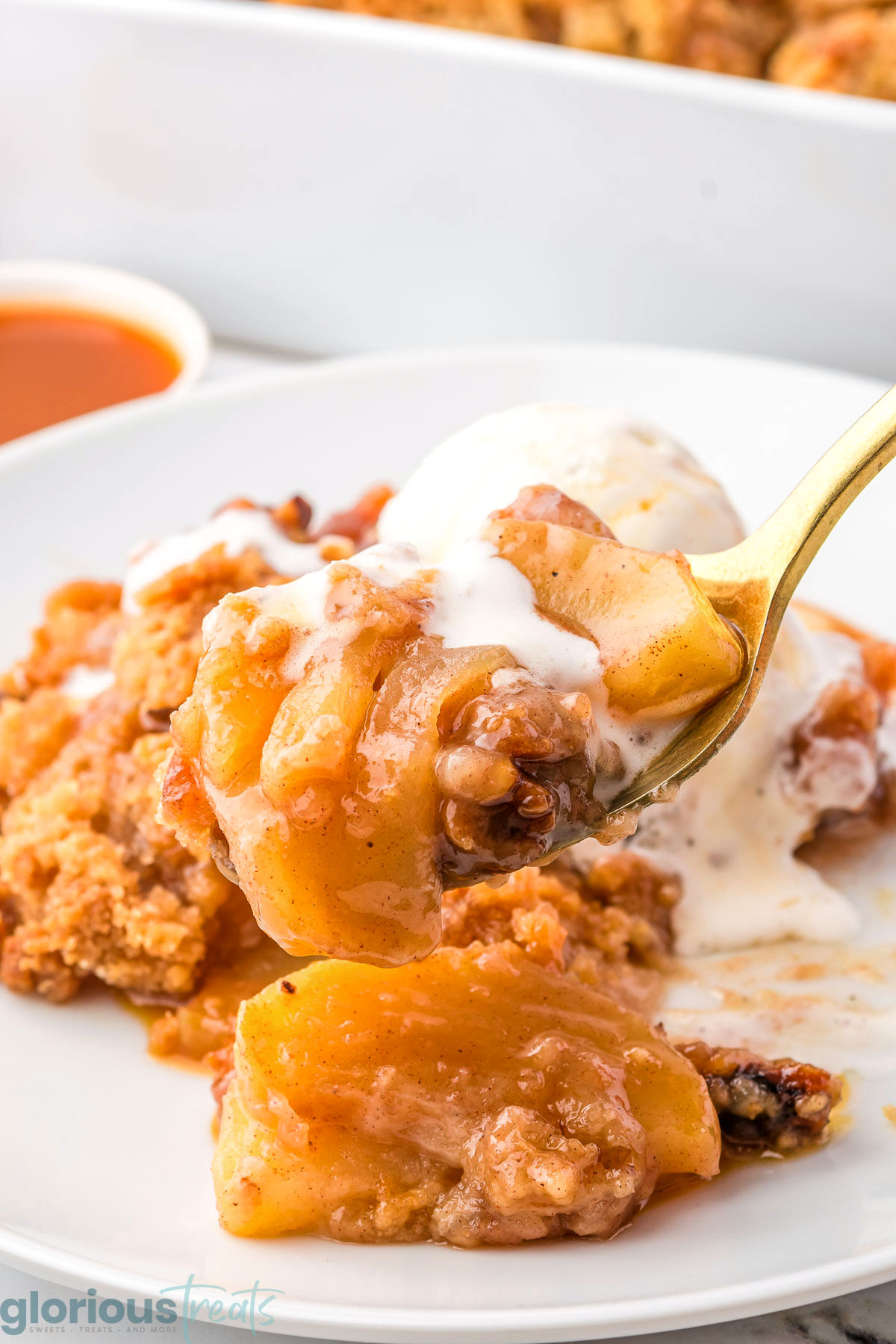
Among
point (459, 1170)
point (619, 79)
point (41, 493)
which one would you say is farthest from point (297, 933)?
point (619, 79)

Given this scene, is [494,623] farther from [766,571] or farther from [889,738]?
[889,738]

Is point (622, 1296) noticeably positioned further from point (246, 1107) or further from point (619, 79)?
point (619, 79)

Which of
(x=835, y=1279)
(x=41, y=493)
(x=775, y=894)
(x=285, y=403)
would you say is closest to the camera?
(x=835, y=1279)

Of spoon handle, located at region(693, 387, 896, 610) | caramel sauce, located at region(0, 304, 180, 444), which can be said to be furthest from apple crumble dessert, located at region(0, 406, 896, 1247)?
caramel sauce, located at region(0, 304, 180, 444)

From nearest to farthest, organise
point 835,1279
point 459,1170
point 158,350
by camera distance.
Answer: point 835,1279, point 459,1170, point 158,350

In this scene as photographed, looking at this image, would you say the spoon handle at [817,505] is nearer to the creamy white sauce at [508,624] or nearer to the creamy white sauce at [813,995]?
the creamy white sauce at [508,624]

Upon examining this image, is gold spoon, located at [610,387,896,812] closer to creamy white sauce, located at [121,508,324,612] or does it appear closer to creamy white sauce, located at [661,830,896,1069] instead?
creamy white sauce, located at [661,830,896,1069]

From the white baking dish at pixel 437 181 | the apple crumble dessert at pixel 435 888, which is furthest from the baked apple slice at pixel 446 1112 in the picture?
the white baking dish at pixel 437 181
